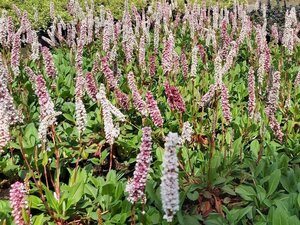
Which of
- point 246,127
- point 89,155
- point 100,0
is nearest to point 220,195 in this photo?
point 246,127

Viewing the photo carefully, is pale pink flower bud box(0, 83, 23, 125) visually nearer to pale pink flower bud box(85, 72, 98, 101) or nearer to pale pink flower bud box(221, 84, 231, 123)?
pale pink flower bud box(85, 72, 98, 101)

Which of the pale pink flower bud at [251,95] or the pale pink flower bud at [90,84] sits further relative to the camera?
the pale pink flower bud at [90,84]

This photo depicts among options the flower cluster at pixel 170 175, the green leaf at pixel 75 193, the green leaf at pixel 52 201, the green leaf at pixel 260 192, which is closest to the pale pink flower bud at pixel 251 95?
the green leaf at pixel 260 192

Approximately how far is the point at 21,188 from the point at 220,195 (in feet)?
6.97

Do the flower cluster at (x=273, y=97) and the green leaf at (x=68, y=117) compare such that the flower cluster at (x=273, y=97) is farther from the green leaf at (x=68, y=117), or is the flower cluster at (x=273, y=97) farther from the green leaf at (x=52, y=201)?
the green leaf at (x=68, y=117)

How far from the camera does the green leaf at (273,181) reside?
3.87m

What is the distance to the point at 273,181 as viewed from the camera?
391 centimetres

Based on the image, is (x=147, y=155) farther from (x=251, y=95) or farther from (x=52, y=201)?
(x=251, y=95)

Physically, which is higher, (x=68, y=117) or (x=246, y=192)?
(x=68, y=117)

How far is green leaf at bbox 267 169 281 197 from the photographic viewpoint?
3.87 m

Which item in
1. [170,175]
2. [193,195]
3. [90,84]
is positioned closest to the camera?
[170,175]

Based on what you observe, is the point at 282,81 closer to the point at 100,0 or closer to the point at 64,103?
the point at 64,103

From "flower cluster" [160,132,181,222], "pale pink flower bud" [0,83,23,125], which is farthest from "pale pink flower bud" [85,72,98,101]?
"flower cluster" [160,132,181,222]

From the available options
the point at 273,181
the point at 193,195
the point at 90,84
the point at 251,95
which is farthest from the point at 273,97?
the point at 90,84
